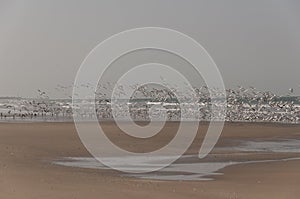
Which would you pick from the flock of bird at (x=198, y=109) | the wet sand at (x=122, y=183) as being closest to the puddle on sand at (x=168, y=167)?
the wet sand at (x=122, y=183)

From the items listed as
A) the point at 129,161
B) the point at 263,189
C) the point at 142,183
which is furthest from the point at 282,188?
the point at 129,161

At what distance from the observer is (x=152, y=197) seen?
1316 centimetres

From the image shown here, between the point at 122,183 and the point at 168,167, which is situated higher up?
the point at 168,167

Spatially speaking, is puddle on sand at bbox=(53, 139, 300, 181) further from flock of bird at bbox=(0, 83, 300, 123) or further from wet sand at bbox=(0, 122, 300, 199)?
flock of bird at bbox=(0, 83, 300, 123)

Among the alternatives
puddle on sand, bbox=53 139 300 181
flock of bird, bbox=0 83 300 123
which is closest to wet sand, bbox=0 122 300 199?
puddle on sand, bbox=53 139 300 181

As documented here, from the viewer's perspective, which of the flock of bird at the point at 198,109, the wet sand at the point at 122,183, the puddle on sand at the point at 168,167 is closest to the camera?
the wet sand at the point at 122,183

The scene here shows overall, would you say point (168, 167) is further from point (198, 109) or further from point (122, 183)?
point (198, 109)

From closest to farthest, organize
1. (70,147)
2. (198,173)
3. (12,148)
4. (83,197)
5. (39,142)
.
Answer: (83,197)
(198,173)
(12,148)
(70,147)
(39,142)

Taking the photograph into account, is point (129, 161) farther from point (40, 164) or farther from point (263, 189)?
point (263, 189)

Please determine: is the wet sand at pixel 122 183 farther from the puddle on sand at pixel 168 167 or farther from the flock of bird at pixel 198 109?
the flock of bird at pixel 198 109

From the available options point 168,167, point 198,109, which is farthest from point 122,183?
point 198,109

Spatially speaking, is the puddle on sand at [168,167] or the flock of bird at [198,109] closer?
the puddle on sand at [168,167]

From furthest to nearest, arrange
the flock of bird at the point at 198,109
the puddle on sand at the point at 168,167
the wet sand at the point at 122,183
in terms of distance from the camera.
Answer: the flock of bird at the point at 198,109
the puddle on sand at the point at 168,167
the wet sand at the point at 122,183

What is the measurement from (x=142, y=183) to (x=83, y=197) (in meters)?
3.06
